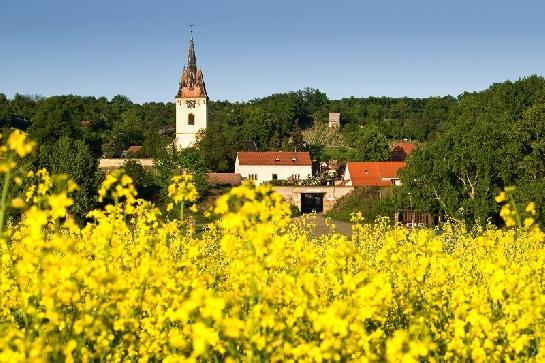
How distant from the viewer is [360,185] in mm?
54969

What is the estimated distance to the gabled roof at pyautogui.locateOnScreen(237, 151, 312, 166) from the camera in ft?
210

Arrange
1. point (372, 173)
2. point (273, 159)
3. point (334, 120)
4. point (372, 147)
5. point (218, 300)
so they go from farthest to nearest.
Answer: point (334, 120), point (372, 147), point (273, 159), point (372, 173), point (218, 300)

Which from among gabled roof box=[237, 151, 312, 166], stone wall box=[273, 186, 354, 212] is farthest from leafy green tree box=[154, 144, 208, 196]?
gabled roof box=[237, 151, 312, 166]

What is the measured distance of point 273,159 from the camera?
64.2 metres

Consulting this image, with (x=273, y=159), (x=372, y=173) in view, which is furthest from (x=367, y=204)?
(x=273, y=159)

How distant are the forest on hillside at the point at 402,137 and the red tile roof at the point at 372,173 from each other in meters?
4.54

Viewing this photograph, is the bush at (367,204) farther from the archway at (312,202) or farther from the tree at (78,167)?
the tree at (78,167)

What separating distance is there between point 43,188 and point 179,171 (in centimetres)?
4739

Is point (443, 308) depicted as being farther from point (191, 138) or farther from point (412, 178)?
point (191, 138)

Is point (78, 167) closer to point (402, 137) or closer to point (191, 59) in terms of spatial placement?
point (191, 59)

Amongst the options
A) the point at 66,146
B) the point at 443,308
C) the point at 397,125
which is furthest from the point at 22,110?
the point at 443,308

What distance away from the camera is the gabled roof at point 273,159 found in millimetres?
63906

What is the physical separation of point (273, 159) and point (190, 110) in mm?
16080

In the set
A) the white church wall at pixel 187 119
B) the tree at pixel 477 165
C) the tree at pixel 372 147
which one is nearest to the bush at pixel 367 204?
the tree at pixel 477 165
